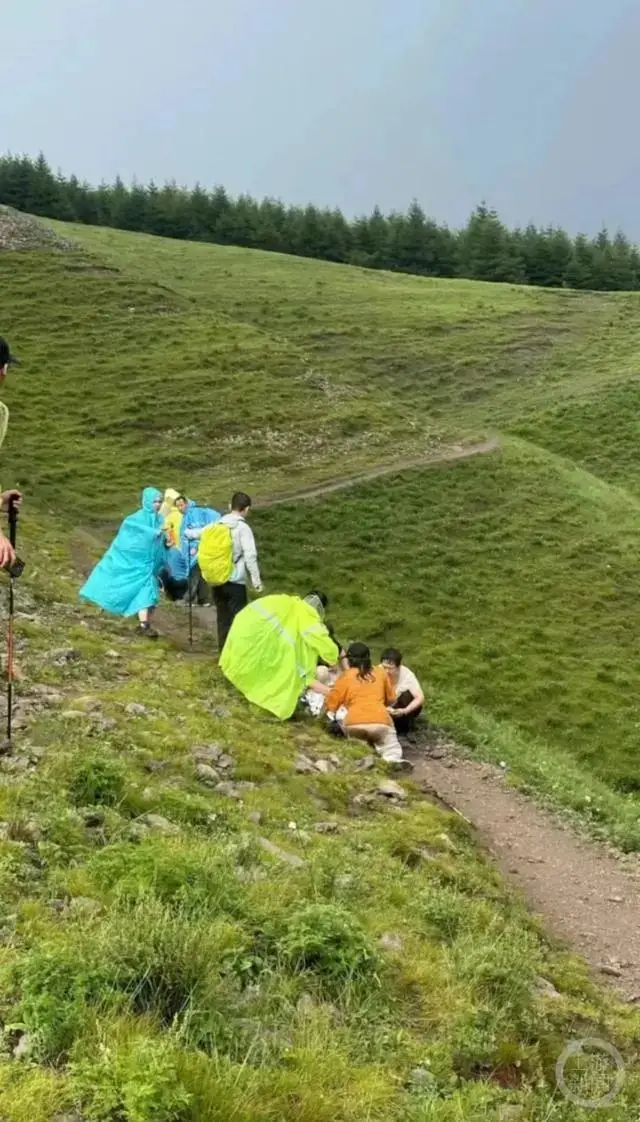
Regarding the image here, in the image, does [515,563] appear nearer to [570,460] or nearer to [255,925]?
[570,460]

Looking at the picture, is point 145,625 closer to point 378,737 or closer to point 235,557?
point 235,557

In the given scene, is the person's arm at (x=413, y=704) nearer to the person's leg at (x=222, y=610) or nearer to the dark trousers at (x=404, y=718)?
the dark trousers at (x=404, y=718)

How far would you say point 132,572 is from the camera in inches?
723

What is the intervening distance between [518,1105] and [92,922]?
2826mm

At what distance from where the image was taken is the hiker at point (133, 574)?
717 inches

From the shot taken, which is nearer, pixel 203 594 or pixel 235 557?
pixel 235 557

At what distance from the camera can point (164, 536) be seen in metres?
18.6

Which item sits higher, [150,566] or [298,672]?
[150,566]

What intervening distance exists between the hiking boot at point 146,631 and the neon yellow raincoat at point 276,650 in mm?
3537

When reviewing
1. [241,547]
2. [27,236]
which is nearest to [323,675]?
[241,547]

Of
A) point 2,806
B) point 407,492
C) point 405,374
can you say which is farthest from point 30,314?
point 2,806

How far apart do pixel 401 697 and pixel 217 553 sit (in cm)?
405

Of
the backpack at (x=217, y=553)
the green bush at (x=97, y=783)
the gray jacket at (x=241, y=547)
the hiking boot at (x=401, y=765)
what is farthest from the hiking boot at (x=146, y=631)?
the green bush at (x=97, y=783)

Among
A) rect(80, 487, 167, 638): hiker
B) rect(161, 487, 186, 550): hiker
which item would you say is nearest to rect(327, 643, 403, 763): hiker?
rect(80, 487, 167, 638): hiker
